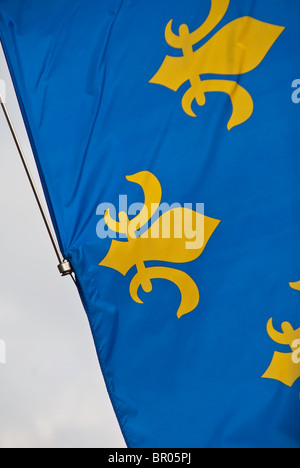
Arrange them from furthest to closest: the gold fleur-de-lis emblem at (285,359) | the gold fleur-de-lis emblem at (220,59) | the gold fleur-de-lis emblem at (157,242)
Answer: the gold fleur-de-lis emblem at (220,59), the gold fleur-de-lis emblem at (157,242), the gold fleur-de-lis emblem at (285,359)

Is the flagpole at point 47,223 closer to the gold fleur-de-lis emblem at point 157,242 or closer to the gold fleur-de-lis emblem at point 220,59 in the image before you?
the gold fleur-de-lis emblem at point 157,242

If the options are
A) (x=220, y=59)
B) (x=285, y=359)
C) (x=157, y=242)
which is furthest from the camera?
(x=220, y=59)

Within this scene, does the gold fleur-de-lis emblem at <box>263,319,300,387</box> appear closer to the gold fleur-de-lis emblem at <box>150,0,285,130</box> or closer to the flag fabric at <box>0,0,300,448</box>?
the flag fabric at <box>0,0,300,448</box>

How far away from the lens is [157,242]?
5.62 metres

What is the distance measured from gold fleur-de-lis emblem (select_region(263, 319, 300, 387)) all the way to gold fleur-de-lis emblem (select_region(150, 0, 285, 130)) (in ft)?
5.52

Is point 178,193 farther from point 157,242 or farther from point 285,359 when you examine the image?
point 285,359

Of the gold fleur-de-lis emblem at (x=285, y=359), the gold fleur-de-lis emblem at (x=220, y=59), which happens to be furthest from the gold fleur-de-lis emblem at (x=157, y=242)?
the gold fleur-de-lis emblem at (x=220, y=59)

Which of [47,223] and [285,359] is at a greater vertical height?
Result: [47,223]

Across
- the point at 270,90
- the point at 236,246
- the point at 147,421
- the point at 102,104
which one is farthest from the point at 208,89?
the point at 147,421

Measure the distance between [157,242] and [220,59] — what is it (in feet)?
5.31

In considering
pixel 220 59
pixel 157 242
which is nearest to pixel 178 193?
pixel 157 242

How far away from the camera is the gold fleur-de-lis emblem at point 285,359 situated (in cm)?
542

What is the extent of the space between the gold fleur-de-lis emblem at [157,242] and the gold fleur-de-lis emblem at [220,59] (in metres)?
0.81

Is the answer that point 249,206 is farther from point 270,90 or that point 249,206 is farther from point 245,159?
point 270,90
